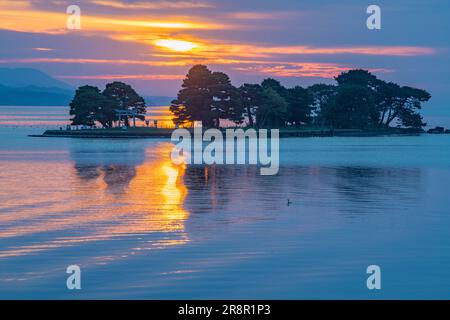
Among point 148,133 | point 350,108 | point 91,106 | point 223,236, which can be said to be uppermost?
point 91,106

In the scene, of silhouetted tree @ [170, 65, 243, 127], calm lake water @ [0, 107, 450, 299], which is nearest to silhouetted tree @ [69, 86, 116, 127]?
silhouetted tree @ [170, 65, 243, 127]

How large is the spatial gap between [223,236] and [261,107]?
6482cm

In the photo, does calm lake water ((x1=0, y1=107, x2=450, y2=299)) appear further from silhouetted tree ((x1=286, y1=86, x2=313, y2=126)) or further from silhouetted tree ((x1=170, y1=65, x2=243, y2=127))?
silhouetted tree ((x1=286, y1=86, x2=313, y2=126))

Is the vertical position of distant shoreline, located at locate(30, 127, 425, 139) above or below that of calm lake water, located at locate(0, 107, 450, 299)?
below

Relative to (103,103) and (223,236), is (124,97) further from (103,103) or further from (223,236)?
(223,236)

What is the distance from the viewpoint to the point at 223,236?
16.0 m

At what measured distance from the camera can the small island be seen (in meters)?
74.3

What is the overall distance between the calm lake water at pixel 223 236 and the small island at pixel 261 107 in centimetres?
4455

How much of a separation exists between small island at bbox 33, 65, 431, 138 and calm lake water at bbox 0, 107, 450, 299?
4455cm

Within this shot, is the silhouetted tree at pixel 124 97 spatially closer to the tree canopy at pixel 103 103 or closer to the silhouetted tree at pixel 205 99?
the tree canopy at pixel 103 103

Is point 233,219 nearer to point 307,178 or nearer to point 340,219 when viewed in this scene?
point 340,219

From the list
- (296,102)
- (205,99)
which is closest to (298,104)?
(296,102)

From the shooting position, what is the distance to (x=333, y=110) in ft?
300

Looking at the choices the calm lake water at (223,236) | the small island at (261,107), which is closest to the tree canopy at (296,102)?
the small island at (261,107)
